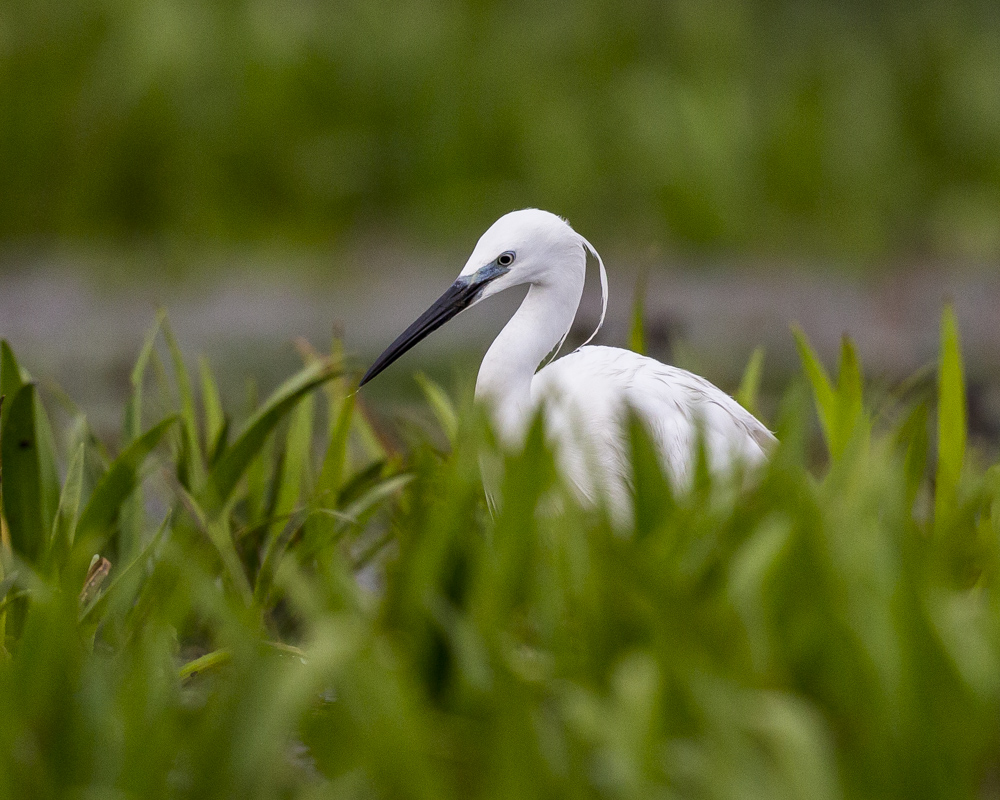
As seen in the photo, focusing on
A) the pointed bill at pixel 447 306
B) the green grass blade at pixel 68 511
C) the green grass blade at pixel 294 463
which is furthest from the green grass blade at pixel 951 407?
the green grass blade at pixel 68 511

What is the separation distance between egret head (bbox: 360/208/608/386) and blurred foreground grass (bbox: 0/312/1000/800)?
0.33 meters

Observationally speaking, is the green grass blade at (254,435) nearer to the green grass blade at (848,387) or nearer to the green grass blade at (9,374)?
the green grass blade at (9,374)

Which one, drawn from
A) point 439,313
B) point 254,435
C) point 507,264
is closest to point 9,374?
point 254,435

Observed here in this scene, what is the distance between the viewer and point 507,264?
235 cm

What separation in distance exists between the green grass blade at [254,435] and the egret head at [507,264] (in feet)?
0.36

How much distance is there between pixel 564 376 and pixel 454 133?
147 inches

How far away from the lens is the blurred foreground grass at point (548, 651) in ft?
4.06

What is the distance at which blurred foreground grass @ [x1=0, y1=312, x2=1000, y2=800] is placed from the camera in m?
1.24

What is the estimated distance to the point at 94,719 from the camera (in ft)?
4.41

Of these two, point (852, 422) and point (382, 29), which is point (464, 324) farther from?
point (852, 422)

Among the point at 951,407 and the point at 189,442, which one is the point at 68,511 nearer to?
the point at 189,442

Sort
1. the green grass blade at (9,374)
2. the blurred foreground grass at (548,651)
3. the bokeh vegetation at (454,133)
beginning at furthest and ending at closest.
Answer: the bokeh vegetation at (454,133)
the green grass blade at (9,374)
the blurred foreground grass at (548,651)

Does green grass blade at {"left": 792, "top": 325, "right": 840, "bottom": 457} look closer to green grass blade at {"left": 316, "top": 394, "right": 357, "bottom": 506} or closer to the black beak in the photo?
the black beak

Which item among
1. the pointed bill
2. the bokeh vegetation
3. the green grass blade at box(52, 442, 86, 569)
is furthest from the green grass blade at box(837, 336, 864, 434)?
the bokeh vegetation
